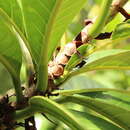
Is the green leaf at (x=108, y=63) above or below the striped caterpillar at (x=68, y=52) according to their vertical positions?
below

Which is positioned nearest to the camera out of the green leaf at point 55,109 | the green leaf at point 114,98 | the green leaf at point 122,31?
the green leaf at point 55,109

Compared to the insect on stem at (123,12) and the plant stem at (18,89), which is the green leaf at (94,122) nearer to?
the plant stem at (18,89)

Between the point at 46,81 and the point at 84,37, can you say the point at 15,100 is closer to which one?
the point at 46,81

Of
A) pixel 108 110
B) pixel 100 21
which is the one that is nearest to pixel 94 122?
pixel 108 110

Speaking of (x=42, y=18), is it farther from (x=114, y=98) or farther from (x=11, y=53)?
(x=114, y=98)

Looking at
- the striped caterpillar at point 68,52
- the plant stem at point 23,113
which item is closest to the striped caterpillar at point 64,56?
the striped caterpillar at point 68,52

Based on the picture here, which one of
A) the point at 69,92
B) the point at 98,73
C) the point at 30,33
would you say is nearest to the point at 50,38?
the point at 30,33

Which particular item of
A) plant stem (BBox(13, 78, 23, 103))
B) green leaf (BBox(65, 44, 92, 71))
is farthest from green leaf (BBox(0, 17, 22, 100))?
green leaf (BBox(65, 44, 92, 71))
